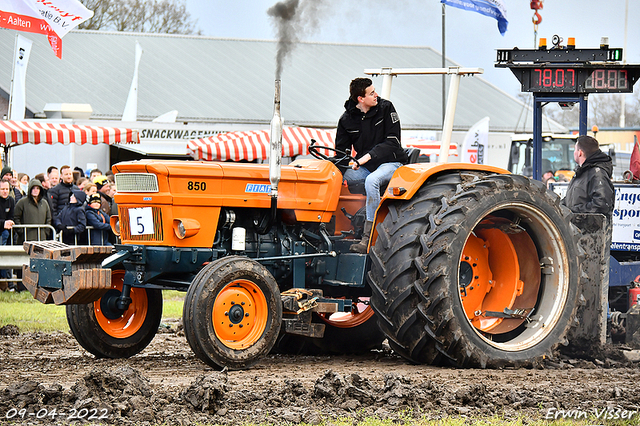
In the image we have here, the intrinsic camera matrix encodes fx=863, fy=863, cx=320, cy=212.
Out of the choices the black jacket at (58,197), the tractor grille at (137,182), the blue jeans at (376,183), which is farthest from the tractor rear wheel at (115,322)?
the black jacket at (58,197)

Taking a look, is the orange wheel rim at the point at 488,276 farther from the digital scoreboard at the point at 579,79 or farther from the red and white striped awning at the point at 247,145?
the red and white striped awning at the point at 247,145

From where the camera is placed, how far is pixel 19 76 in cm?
2030

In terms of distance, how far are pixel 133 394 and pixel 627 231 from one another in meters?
5.94

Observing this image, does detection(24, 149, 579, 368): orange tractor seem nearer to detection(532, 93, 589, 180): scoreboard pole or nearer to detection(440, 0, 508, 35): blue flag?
detection(532, 93, 589, 180): scoreboard pole

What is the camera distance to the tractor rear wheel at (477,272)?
6238 millimetres

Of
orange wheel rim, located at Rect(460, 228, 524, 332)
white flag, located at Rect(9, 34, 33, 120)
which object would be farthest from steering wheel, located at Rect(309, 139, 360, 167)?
white flag, located at Rect(9, 34, 33, 120)

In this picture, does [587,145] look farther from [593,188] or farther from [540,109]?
[540,109]

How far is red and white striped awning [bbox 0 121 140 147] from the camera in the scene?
15578mm

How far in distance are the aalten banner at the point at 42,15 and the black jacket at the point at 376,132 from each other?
8.93m

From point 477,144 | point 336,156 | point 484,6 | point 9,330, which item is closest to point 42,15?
point 9,330

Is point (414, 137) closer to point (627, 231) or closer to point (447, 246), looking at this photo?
point (627, 231)

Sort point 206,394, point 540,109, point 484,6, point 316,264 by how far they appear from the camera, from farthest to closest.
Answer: point 484,6 < point 540,109 < point 316,264 < point 206,394

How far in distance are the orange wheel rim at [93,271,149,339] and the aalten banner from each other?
8.50 metres

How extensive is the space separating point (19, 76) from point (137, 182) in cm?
1518
